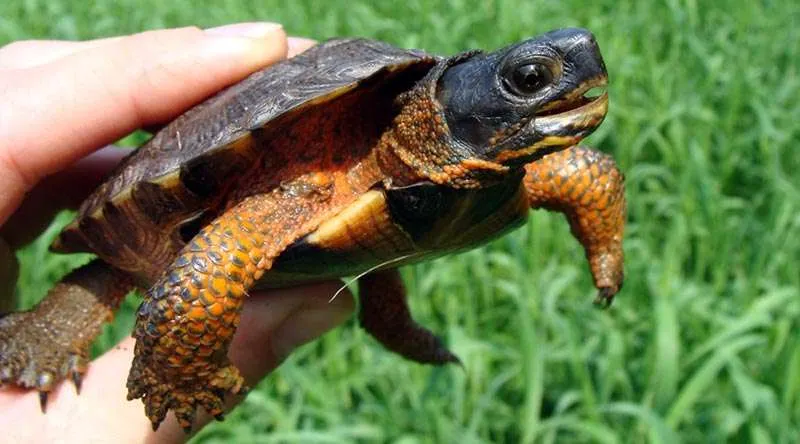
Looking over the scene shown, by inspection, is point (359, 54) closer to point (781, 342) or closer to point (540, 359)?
point (540, 359)

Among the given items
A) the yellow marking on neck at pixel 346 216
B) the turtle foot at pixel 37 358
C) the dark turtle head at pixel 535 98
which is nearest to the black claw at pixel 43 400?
the turtle foot at pixel 37 358

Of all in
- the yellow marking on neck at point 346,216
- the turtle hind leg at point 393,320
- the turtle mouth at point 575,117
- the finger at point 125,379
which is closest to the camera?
the turtle mouth at point 575,117

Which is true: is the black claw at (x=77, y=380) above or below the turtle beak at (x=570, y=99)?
below

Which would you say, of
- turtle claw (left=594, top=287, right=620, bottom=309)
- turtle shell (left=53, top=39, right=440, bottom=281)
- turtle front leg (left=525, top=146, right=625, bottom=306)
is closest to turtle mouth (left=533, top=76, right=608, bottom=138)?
turtle shell (left=53, top=39, right=440, bottom=281)

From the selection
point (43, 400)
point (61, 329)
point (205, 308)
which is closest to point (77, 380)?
point (43, 400)

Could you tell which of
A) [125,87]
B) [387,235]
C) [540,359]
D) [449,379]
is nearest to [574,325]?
[540,359]

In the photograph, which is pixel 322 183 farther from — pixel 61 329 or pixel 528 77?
pixel 61 329

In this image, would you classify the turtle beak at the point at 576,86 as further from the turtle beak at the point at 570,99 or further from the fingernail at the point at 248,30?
the fingernail at the point at 248,30
